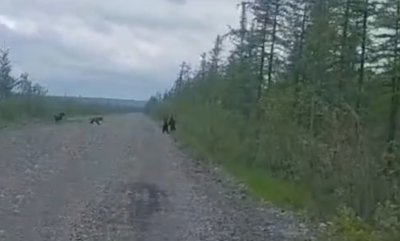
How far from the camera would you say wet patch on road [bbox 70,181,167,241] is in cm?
1398

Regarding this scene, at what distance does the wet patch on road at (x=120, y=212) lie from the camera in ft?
45.9

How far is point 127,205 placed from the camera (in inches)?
717

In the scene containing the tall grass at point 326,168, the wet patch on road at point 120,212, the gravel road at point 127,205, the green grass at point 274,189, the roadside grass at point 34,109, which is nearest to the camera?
the tall grass at point 326,168

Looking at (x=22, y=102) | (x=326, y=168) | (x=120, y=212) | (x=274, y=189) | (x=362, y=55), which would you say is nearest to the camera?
(x=120, y=212)

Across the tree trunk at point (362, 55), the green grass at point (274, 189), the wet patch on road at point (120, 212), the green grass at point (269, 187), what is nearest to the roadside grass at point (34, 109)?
the tree trunk at point (362, 55)

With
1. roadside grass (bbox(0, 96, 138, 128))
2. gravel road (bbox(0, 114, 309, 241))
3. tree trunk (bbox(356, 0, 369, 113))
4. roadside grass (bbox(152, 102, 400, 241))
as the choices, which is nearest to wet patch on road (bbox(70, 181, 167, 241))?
gravel road (bbox(0, 114, 309, 241))

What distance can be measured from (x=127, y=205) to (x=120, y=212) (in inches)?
51.7

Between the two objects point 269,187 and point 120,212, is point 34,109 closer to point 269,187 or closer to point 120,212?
point 269,187

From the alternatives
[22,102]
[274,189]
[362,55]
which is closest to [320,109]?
[274,189]

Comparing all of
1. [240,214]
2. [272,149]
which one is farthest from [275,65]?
[240,214]

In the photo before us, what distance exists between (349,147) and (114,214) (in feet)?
15.0

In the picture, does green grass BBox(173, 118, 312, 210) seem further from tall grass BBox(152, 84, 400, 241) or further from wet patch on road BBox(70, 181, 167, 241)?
wet patch on road BBox(70, 181, 167, 241)

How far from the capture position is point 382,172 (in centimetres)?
1514

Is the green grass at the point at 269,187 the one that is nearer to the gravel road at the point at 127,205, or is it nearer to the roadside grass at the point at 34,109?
the gravel road at the point at 127,205
